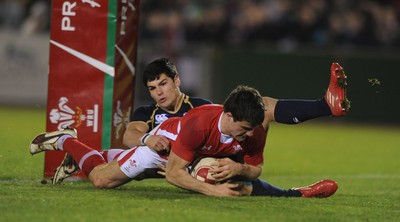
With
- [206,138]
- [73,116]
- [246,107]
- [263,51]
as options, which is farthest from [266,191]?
[263,51]

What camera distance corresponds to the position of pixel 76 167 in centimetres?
988

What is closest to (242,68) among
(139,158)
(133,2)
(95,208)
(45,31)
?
(45,31)

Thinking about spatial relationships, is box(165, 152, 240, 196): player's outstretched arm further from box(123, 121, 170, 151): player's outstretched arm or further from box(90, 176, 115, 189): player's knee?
box(90, 176, 115, 189): player's knee

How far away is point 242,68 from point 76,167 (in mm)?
13197

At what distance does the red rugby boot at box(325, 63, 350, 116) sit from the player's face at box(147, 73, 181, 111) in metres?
1.74

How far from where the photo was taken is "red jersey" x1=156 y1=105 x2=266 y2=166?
830 cm

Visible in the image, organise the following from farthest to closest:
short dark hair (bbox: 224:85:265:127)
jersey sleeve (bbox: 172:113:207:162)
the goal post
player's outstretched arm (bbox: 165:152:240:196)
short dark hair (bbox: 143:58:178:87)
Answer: the goal post
short dark hair (bbox: 143:58:178:87)
player's outstretched arm (bbox: 165:152:240:196)
jersey sleeve (bbox: 172:113:207:162)
short dark hair (bbox: 224:85:265:127)

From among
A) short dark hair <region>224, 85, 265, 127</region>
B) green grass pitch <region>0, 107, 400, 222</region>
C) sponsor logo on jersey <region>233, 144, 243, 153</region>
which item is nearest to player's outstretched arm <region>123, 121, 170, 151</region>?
green grass pitch <region>0, 107, 400, 222</region>

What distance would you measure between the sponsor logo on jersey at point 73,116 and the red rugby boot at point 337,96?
3.02 metres

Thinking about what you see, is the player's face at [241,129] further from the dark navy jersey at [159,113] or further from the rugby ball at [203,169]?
the dark navy jersey at [159,113]

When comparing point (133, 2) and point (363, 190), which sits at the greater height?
point (133, 2)

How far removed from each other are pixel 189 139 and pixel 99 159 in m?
1.74

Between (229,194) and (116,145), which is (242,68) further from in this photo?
(229,194)

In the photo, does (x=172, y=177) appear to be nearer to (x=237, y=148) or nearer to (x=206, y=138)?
(x=206, y=138)
